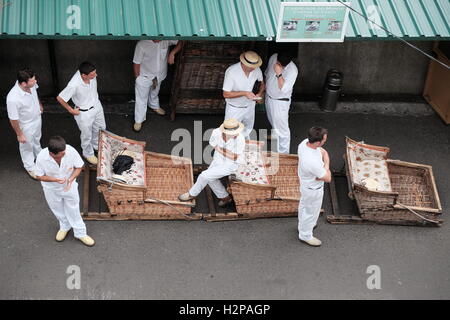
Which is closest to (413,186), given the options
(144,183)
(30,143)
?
(144,183)

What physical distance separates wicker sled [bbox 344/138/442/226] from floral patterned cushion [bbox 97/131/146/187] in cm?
319

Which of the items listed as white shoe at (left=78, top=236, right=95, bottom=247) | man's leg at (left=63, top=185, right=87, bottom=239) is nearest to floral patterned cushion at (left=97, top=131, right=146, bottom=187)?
man's leg at (left=63, top=185, right=87, bottom=239)

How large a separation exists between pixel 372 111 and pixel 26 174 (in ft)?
20.7

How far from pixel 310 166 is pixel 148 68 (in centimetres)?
366

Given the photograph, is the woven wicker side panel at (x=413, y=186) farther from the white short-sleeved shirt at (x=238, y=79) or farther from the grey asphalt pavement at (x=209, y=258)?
the white short-sleeved shirt at (x=238, y=79)

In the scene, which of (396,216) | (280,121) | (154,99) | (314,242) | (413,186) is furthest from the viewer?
(154,99)

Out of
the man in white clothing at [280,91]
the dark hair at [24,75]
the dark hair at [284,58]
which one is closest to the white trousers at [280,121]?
the man in white clothing at [280,91]

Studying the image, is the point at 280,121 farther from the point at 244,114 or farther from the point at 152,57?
the point at 152,57

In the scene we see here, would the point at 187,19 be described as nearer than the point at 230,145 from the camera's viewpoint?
No

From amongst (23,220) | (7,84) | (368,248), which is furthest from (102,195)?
(368,248)

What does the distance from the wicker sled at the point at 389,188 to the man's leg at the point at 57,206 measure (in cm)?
420

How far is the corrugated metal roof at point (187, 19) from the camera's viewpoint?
918cm

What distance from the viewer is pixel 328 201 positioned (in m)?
10.4

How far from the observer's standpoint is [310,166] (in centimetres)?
862
